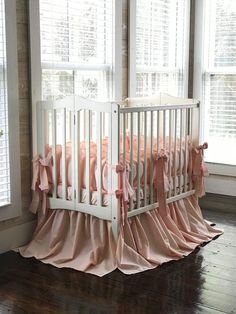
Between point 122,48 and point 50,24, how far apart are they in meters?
0.85

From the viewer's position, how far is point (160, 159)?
3.19m

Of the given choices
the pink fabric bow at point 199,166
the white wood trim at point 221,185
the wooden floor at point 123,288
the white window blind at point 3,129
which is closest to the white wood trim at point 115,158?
the wooden floor at point 123,288

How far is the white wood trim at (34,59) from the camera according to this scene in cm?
310

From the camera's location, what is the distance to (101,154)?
293 centimetres

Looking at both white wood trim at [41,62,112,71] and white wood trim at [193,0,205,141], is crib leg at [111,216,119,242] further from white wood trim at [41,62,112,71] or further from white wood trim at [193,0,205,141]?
white wood trim at [193,0,205,141]

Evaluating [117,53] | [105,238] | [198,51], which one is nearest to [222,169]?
[198,51]

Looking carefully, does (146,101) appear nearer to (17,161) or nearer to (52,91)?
(52,91)

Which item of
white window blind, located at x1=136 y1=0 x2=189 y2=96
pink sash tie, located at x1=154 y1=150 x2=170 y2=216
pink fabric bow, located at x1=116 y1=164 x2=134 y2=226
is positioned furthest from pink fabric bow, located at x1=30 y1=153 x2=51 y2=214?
white window blind, located at x1=136 y1=0 x2=189 y2=96

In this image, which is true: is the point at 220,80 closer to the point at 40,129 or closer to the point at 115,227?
the point at 40,129

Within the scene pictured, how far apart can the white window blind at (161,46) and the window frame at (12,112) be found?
1415 mm

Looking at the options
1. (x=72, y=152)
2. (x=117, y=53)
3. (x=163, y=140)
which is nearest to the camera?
(x=72, y=152)

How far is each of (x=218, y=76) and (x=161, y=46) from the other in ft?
2.23

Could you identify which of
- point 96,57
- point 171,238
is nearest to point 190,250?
point 171,238

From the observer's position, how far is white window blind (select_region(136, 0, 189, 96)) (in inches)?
165
